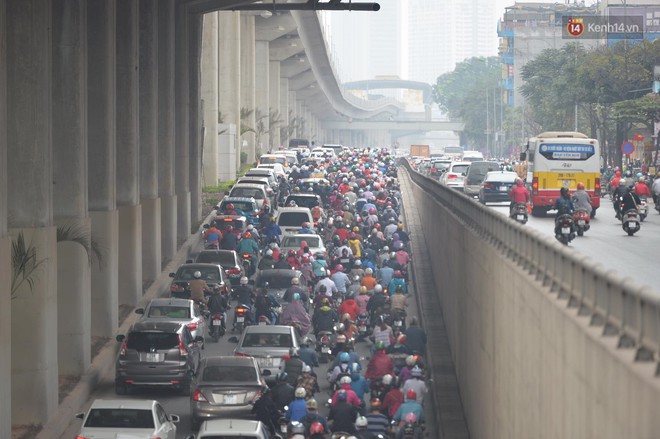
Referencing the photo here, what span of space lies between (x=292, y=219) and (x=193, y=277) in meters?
11.2

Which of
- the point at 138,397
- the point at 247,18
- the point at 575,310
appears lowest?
the point at 138,397

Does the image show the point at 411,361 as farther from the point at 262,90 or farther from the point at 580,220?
the point at 262,90

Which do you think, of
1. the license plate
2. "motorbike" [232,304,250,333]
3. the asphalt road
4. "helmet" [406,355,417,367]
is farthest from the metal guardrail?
"motorbike" [232,304,250,333]

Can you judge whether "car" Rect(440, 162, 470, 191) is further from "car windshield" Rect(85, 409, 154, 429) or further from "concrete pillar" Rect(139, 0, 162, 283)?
"car windshield" Rect(85, 409, 154, 429)

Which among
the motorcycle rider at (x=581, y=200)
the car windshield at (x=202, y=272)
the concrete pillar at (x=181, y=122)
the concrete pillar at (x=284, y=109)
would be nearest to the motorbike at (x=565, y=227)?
the motorcycle rider at (x=581, y=200)

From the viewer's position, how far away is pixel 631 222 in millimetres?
39781

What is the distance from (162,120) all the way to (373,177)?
1862 cm

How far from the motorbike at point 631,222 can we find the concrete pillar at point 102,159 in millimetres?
13784

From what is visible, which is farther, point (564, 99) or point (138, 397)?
point (564, 99)

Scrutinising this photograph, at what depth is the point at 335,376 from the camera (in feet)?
80.8

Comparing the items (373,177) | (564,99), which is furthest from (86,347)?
(564,99)

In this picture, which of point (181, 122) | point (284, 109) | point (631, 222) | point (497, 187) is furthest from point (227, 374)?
point (284, 109)

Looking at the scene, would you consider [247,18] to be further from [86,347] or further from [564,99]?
[86,347]

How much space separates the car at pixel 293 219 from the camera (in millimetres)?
46219
